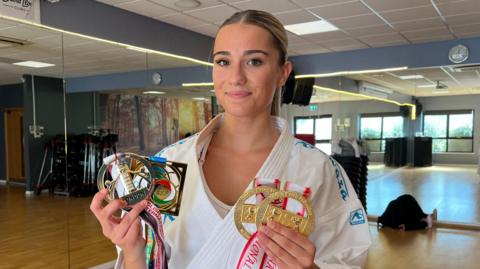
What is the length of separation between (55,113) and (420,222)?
5287 mm

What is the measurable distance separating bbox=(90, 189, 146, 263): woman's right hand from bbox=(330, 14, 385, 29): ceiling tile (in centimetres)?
465

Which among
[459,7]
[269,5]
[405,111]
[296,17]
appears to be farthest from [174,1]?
[405,111]

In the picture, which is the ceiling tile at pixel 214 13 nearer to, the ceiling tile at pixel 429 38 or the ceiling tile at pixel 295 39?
the ceiling tile at pixel 295 39

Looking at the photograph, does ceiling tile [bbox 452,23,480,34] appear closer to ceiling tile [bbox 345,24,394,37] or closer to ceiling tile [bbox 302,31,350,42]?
ceiling tile [bbox 345,24,394,37]

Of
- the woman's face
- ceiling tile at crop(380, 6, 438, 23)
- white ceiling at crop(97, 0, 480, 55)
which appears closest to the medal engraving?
the woman's face

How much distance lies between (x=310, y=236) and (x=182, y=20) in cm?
472

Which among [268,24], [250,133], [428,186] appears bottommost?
[428,186]

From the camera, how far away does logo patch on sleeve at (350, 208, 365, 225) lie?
106cm

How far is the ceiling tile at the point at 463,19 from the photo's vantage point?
5022 millimetres

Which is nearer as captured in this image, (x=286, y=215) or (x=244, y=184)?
(x=286, y=215)

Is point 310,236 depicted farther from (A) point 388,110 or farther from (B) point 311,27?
(A) point 388,110

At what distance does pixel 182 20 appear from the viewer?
5.33 metres

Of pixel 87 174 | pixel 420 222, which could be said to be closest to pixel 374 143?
pixel 420 222

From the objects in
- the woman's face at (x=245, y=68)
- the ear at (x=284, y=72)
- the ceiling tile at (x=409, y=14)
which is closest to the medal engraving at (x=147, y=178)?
the woman's face at (x=245, y=68)
